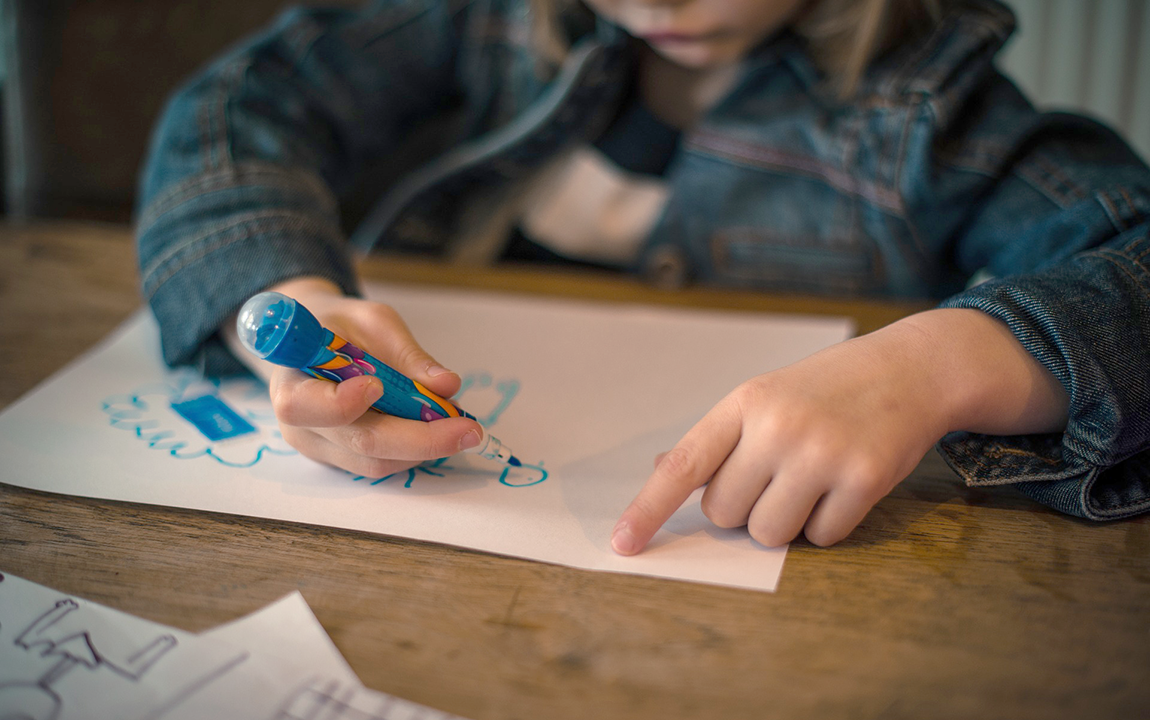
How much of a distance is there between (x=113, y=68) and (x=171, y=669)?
89cm

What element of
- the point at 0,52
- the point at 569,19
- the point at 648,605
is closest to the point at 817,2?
the point at 569,19

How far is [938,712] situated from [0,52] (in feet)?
3.60

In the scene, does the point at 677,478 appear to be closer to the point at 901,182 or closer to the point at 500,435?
the point at 500,435

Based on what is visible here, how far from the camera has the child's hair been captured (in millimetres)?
517

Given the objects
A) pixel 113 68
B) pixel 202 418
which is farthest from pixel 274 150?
pixel 113 68

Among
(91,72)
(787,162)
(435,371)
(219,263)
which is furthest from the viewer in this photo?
(91,72)

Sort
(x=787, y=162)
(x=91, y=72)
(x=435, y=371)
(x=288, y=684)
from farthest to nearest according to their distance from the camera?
(x=91, y=72), (x=787, y=162), (x=435, y=371), (x=288, y=684)

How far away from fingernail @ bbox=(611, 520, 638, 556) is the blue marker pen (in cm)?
7

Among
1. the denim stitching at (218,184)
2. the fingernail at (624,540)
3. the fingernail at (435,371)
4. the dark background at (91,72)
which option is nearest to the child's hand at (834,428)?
the fingernail at (624,540)

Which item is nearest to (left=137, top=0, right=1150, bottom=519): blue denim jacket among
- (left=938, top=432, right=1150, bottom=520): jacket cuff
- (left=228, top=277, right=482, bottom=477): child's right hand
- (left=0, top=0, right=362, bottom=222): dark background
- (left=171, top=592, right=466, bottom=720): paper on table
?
(left=938, top=432, right=1150, bottom=520): jacket cuff

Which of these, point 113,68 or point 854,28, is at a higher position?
point 854,28

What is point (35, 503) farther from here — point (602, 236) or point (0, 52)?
point (0, 52)

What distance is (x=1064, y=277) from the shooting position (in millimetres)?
342

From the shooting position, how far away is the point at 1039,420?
0.33 meters
